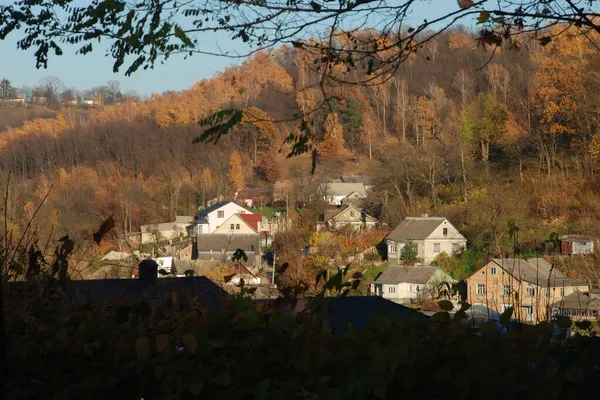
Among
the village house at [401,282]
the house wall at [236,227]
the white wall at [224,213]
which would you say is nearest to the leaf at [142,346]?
the village house at [401,282]

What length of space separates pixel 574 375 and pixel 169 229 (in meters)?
29.0

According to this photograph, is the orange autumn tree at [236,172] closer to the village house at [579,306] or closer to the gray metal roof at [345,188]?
the gray metal roof at [345,188]

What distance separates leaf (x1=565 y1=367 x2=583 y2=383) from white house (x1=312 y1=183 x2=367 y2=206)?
28.3m

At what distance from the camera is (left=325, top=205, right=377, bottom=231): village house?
27109 millimetres

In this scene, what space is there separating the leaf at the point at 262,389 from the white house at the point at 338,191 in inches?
1120

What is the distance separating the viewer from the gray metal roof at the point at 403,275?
742 inches

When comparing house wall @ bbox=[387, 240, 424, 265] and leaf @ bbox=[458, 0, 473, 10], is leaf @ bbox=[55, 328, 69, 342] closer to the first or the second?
leaf @ bbox=[458, 0, 473, 10]

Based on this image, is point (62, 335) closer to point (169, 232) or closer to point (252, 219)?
point (252, 219)

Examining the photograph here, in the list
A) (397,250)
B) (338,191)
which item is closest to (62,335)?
(397,250)

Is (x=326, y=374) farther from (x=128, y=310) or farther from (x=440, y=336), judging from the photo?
(x=128, y=310)

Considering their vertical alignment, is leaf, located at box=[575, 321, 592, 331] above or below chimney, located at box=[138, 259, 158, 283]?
above

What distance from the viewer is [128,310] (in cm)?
239

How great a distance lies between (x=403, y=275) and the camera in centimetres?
1927

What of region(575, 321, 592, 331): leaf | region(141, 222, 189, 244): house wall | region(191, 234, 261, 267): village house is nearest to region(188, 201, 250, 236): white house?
region(141, 222, 189, 244): house wall
